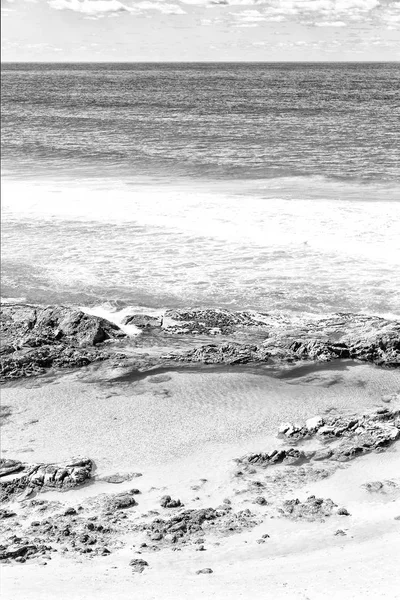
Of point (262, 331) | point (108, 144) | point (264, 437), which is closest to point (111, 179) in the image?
point (108, 144)

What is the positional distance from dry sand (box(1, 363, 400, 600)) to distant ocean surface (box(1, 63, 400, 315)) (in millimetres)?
3609

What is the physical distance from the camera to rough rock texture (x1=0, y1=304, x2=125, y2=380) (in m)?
13.2

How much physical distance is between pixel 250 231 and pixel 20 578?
14204 millimetres

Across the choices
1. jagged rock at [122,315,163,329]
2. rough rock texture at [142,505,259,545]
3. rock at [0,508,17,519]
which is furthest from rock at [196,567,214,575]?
jagged rock at [122,315,163,329]

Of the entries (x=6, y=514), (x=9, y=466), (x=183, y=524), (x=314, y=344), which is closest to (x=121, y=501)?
(x=183, y=524)

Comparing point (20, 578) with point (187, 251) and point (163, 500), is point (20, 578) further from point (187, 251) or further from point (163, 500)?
point (187, 251)

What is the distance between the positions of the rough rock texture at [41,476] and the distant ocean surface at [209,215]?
600 centimetres

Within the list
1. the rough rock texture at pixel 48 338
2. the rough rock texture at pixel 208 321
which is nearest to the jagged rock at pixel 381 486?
the rough rock texture at pixel 208 321

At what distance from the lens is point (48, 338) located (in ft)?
45.7

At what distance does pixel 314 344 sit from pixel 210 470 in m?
3.92

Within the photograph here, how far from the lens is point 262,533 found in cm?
863

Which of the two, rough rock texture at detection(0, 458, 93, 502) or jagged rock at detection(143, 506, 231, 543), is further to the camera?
rough rock texture at detection(0, 458, 93, 502)

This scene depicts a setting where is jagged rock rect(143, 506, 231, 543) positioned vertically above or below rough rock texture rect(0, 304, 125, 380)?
below

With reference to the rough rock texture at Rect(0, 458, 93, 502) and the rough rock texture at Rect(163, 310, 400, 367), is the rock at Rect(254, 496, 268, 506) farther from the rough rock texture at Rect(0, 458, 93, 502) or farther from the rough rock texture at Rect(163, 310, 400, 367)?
the rough rock texture at Rect(163, 310, 400, 367)
